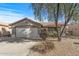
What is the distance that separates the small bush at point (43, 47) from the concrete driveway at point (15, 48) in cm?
19

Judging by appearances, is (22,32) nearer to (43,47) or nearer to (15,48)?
(15,48)

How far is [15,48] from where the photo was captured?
26.1 feet

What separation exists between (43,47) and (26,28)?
91 cm

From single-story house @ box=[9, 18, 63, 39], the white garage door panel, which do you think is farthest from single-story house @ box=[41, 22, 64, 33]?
the white garage door panel

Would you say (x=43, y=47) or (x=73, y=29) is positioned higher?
(x=73, y=29)

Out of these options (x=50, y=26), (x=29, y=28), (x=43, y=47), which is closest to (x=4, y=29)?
(x=29, y=28)

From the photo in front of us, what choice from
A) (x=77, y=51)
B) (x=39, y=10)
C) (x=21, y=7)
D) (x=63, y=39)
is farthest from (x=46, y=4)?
(x=77, y=51)

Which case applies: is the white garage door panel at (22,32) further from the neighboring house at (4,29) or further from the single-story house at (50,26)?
the single-story house at (50,26)

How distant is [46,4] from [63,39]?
1369mm

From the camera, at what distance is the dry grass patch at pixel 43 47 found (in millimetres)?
7871

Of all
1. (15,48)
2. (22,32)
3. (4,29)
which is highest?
(4,29)

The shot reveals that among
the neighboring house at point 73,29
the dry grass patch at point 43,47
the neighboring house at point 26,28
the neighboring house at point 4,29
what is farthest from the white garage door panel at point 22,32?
the neighboring house at point 73,29

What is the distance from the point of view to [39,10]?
8156mm

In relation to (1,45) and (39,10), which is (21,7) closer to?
(39,10)
